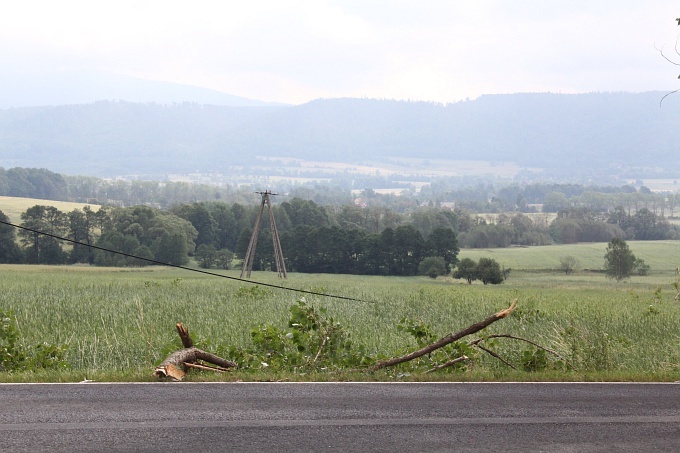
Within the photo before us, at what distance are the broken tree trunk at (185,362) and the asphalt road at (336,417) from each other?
609 mm

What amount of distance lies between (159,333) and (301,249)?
73579 millimetres

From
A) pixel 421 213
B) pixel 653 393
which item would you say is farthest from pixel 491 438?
pixel 421 213

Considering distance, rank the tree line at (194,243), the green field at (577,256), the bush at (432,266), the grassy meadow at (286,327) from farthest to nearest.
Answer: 1. the green field at (577,256)
2. the tree line at (194,243)
3. the bush at (432,266)
4. the grassy meadow at (286,327)

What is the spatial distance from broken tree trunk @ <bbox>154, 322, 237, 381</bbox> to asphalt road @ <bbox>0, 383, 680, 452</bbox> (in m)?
0.61

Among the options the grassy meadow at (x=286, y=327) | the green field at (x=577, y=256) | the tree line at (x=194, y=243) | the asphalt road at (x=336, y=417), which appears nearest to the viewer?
the asphalt road at (x=336, y=417)

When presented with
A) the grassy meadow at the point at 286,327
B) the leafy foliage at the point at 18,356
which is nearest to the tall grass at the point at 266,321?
the grassy meadow at the point at 286,327

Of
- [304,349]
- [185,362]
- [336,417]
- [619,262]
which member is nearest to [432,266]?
[619,262]

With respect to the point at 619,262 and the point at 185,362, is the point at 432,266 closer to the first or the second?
the point at 619,262

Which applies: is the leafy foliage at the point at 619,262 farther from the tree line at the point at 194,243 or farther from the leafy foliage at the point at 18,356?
the leafy foliage at the point at 18,356

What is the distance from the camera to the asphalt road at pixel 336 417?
7.88 meters

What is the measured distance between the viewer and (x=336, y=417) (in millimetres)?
8922

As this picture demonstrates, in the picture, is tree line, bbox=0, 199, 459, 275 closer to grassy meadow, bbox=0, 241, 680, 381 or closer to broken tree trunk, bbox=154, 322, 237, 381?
grassy meadow, bbox=0, 241, 680, 381

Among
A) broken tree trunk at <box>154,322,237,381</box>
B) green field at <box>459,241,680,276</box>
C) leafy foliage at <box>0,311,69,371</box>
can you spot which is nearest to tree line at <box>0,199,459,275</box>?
green field at <box>459,241,680,276</box>

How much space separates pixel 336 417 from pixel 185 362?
162 inches
